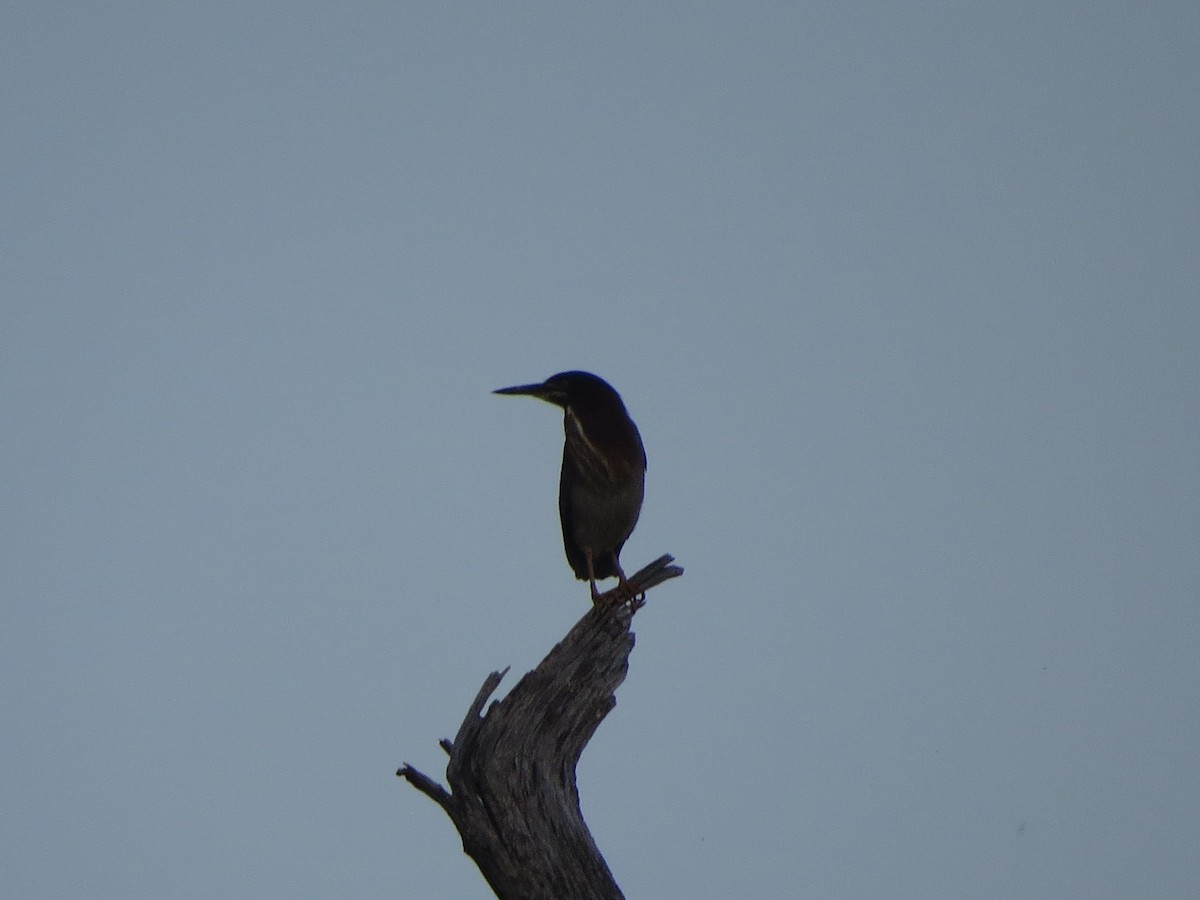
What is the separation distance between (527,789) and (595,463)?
312 centimetres

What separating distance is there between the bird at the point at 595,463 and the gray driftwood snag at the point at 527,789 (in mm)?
2306

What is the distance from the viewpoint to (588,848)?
19.1 feet

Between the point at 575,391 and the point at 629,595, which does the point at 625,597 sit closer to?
the point at 629,595

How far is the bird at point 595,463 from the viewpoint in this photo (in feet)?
28.1

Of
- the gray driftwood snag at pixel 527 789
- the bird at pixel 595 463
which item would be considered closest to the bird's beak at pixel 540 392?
the bird at pixel 595 463

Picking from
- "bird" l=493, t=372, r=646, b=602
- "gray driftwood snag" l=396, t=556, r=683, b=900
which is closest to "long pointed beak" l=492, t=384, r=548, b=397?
"bird" l=493, t=372, r=646, b=602

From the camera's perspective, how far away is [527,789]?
5.76 meters

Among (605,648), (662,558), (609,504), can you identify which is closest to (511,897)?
(605,648)

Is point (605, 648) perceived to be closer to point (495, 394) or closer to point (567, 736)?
point (567, 736)

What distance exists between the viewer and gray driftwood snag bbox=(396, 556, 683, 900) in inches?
223

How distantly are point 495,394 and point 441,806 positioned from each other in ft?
11.4

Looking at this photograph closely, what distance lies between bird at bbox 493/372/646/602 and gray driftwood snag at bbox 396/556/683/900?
2306mm

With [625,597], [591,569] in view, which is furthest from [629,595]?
[591,569]

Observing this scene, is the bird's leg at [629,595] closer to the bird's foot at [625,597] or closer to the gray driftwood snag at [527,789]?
the bird's foot at [625,597]
